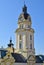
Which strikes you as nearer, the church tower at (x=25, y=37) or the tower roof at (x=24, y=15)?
the church tower at (x=25, y=37)

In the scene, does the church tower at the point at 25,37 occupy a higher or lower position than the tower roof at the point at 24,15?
lower

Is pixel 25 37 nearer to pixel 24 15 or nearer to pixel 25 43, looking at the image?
pixel 25 43

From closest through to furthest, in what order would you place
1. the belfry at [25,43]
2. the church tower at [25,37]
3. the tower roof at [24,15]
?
the belfry at [25,43], the church tower at [25,37], the tower roof at [24,15]

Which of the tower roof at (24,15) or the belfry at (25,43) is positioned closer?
the belfry at (25,43)

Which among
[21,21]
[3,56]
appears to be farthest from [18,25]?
[3,56]

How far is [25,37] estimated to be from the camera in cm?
5825

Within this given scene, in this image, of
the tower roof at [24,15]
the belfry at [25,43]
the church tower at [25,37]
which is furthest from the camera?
the tower roof at [24,15]

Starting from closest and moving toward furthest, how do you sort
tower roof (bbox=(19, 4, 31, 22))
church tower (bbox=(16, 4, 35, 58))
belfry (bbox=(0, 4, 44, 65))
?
belfry (bbox=(0, 4, 44, 65)) < church tower (bbox=(16, 4, 35, 58)) < tower roof (bbox=(19, 4, 31, 22))

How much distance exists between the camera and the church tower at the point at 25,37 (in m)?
57.9

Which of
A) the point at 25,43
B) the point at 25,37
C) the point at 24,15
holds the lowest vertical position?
the point at 25,43

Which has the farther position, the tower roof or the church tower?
the tower roof

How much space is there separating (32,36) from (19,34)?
3372 mm

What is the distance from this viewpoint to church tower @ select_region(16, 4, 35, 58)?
57938 millimetres

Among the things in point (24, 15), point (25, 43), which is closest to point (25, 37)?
point (25, 43)
